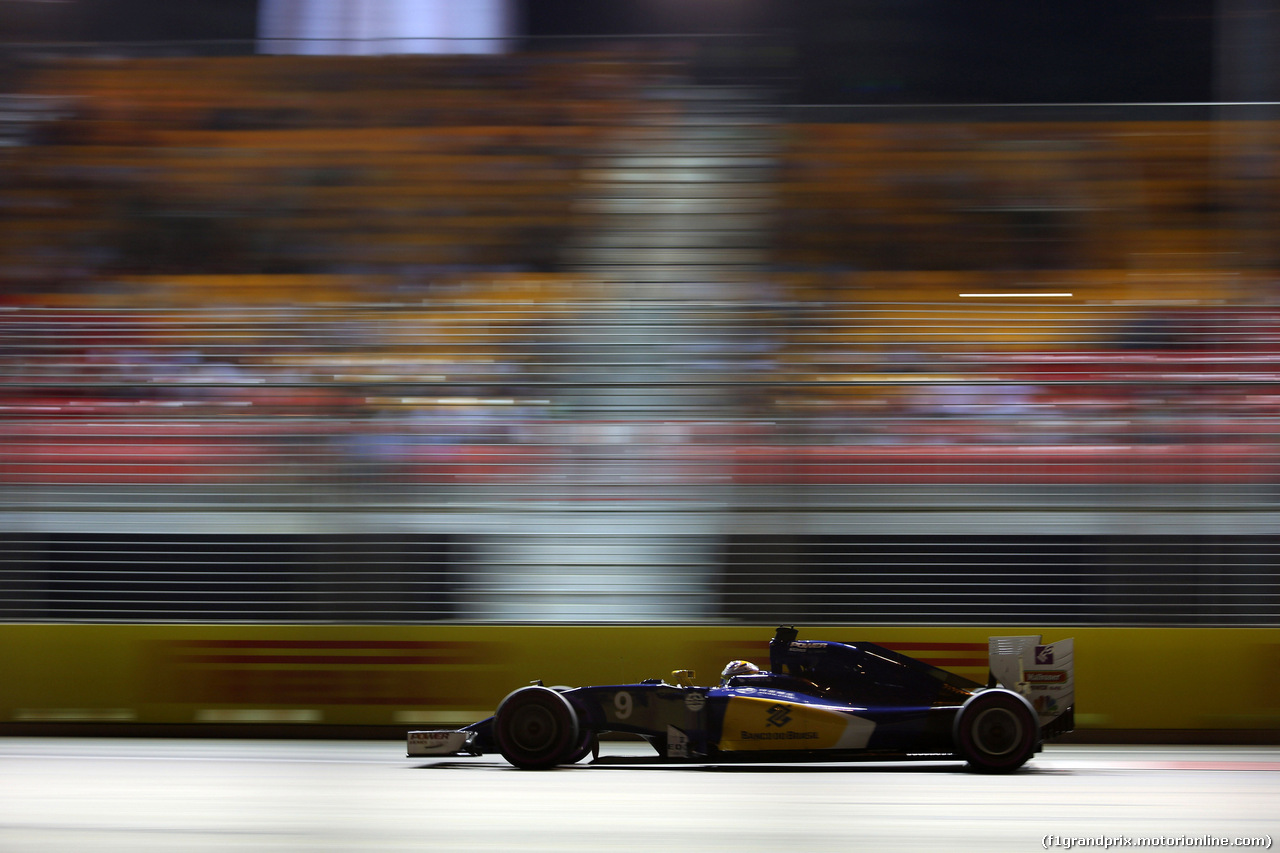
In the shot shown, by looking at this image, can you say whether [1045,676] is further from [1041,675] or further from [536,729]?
[536,729]

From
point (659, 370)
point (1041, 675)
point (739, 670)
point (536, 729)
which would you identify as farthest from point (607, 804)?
point (659, 370)

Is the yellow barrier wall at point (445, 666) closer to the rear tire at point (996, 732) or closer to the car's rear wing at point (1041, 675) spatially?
the car's rear wing at point (1041, 675)

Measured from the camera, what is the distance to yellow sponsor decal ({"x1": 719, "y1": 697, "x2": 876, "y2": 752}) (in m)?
5.40

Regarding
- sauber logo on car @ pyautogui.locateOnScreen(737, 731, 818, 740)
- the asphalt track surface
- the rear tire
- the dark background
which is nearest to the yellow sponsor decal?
sauber logo on car @ pyautogui.locateOnScreen(737, 731, 818, 740)

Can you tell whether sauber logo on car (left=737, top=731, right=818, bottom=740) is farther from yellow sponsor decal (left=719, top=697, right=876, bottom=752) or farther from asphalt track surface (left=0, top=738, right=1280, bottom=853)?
asphalt track surface (left=0, top=738, right=1280, bottom=853)

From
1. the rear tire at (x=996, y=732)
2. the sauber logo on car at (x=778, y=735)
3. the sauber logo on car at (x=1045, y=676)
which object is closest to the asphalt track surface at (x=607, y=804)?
the rear tire at (x=996, y=732)

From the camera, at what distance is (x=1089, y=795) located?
5.06 metres

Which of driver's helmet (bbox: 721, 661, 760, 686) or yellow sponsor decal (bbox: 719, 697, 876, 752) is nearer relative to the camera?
yellow sponsor decal (bbox: 719, 697, 876, 752)

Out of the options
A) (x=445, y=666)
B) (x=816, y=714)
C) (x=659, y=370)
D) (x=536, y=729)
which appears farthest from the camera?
(x=659, y=370)

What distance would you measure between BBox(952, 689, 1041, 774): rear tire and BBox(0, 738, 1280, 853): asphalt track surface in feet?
0.29

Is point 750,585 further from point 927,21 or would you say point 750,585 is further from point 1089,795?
point 927,21

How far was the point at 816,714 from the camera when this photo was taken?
543 cm

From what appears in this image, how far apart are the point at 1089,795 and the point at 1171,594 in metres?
2.91

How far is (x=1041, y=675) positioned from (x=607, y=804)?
2.20m
